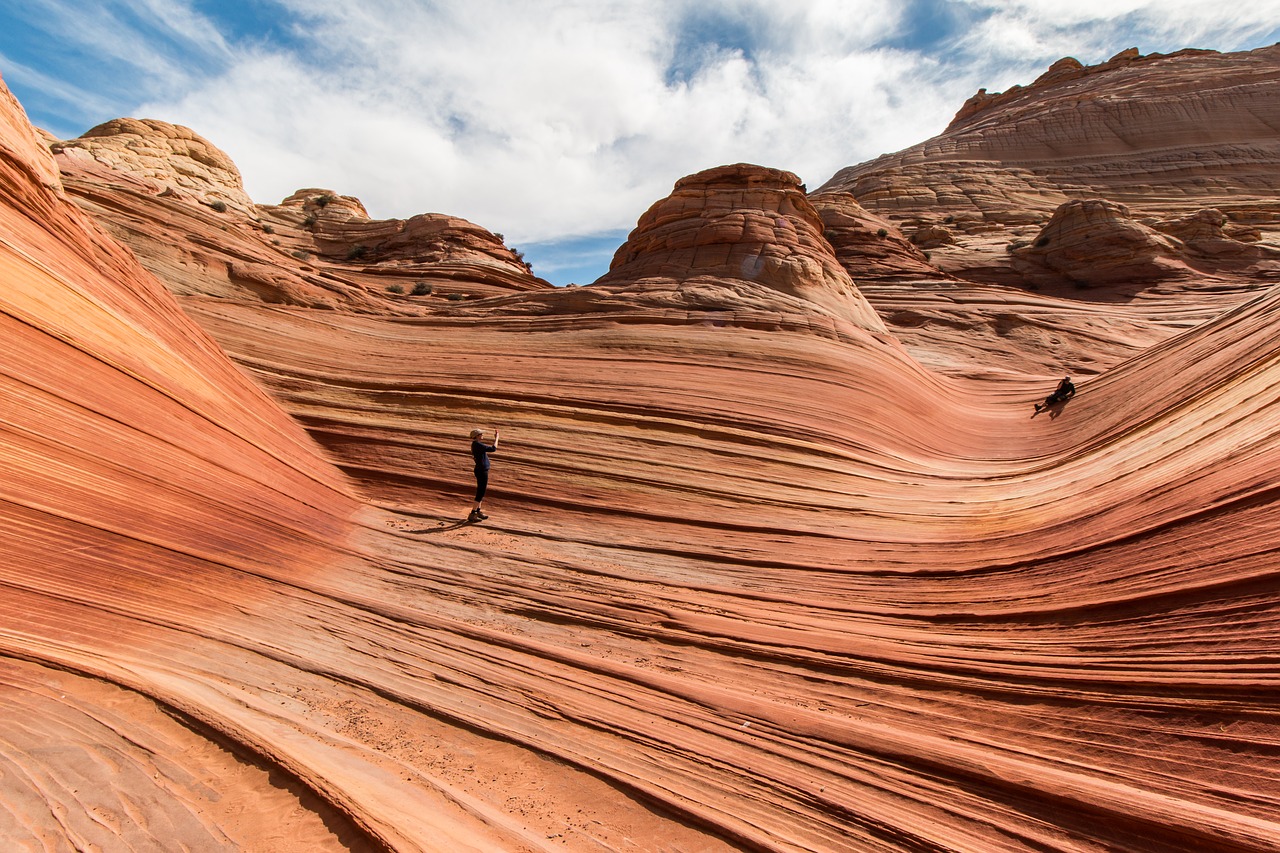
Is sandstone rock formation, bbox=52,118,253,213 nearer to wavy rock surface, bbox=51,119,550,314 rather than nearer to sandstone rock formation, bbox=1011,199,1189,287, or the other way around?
wavy rock surface, bbox=51,119,550,314

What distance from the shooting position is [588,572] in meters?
6.07

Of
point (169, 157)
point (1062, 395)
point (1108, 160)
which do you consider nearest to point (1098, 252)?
point (1062, 395)

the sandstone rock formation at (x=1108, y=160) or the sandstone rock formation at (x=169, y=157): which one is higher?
the sandstone rock formation at (x=1108, y=160)

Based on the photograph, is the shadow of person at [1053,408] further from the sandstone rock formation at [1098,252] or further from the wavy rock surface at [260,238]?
the sandstone rock formation at [1098,252]

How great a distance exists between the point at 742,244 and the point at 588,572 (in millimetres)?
10094

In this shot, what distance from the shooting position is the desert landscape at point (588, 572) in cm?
309

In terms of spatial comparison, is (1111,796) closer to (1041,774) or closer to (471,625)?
(1041,774)

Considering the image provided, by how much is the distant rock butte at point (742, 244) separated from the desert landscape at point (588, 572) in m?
0.97

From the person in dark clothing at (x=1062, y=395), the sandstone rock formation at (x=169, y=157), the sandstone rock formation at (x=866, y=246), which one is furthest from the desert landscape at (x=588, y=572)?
the sandstone rock formation at (x=169, y=157)

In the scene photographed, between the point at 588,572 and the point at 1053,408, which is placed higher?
the point at 1053,408

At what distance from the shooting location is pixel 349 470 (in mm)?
8258

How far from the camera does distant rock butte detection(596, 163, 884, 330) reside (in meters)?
13.4

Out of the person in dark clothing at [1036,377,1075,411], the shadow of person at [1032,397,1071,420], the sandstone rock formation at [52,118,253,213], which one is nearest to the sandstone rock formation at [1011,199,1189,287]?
the person in dark clothing at [1036,377,1075,411]

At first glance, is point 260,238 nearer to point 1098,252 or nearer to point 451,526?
point 451,526
